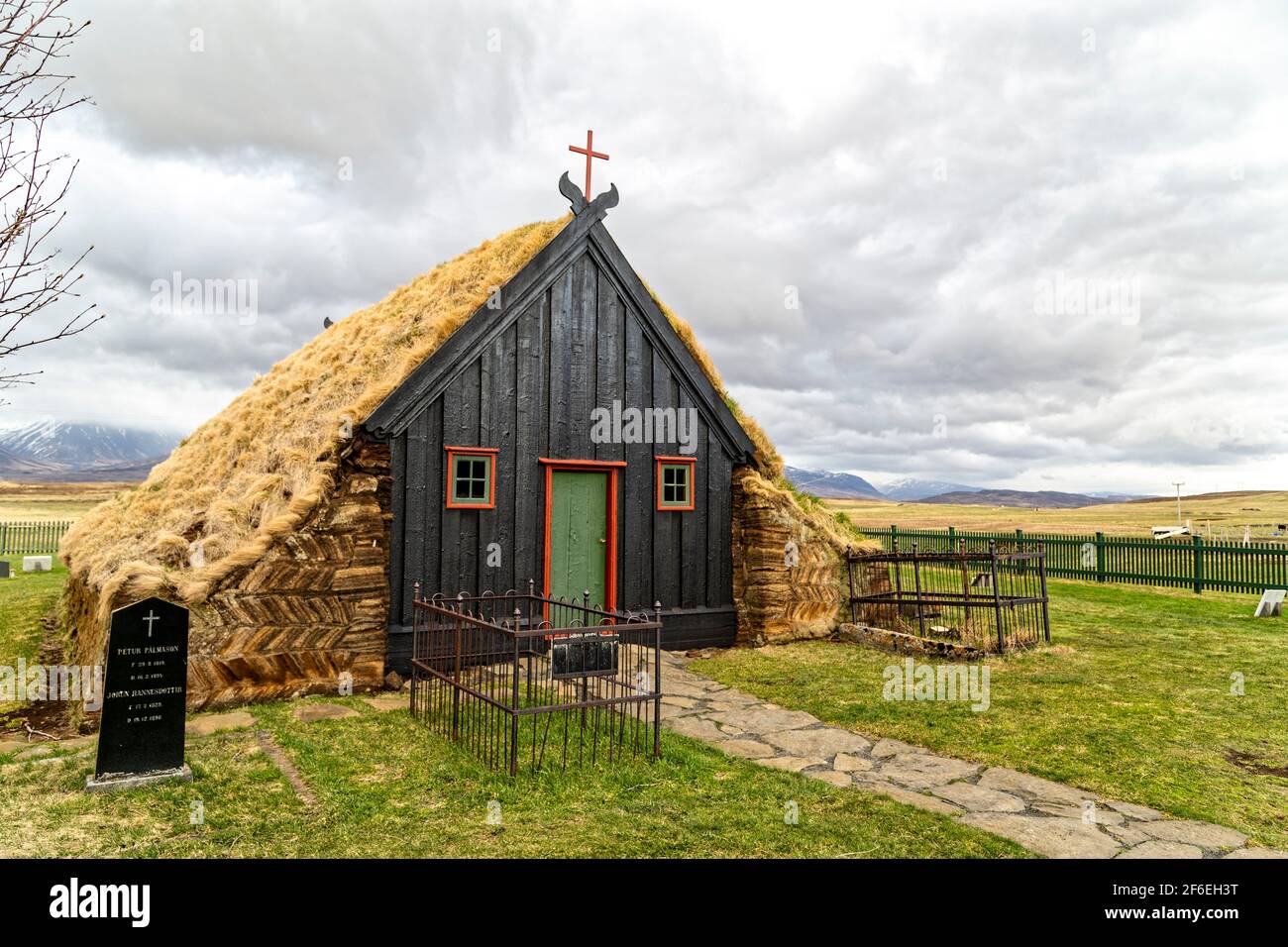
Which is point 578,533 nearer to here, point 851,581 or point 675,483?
point 675,483

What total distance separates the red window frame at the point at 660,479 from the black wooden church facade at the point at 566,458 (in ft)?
0.08

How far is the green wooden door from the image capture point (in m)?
11.7

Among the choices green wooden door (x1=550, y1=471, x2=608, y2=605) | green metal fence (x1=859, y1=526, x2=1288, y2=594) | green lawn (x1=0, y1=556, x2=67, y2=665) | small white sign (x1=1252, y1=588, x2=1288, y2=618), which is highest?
green wooden door (x1=550, y1=471, x2=608, y2=605)

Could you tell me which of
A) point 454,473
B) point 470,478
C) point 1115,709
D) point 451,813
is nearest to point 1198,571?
point 1115,709

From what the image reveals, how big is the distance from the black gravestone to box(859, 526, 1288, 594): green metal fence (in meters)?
15.0

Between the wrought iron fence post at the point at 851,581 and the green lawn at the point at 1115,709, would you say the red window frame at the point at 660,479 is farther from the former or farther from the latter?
the wrought iron fence post at the point at 851,581

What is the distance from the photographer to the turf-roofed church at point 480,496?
9.29 meters

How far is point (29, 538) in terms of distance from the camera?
33562 millimetres

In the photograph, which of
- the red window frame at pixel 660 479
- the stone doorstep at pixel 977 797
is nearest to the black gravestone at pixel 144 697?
the stone doorstep at pixel 977 797

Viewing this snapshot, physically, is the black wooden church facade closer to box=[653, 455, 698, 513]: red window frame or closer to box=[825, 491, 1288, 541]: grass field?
box=[653, 455, 698, 513]: red window frame

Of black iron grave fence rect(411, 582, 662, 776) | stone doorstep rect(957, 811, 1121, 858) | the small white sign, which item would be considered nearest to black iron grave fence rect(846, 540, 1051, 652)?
the small white sign

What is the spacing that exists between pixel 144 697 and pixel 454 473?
16.6ft
